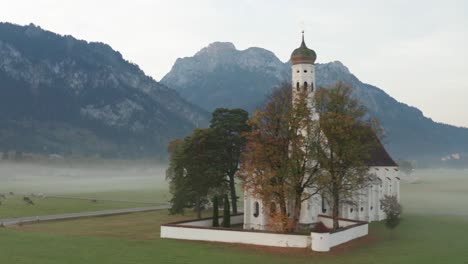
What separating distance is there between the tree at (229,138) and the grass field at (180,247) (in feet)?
39.8

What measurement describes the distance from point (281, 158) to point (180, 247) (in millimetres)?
14114

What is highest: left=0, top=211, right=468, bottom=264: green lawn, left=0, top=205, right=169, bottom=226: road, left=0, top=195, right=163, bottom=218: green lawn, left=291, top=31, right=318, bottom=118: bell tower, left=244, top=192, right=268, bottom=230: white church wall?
left=291, top=31, right=318, bottom=118: bell tower

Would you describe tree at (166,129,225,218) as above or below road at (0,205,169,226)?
above

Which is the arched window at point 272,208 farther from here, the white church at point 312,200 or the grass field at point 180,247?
the grass field at point 180,247

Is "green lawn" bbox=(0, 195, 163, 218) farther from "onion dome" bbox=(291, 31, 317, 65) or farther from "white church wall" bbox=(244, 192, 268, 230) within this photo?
"onion dome" bbox=(291, 31, 317, 65)

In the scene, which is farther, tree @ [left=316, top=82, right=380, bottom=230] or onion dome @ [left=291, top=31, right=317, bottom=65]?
onion dome @ [left=291, top=31, right=317, bottom=65]

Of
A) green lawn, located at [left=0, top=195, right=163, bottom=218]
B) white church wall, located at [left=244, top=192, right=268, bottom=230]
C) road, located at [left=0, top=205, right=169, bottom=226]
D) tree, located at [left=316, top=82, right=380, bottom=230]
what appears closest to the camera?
tree, located at [left=316, top=82, right=380, bottom=230]

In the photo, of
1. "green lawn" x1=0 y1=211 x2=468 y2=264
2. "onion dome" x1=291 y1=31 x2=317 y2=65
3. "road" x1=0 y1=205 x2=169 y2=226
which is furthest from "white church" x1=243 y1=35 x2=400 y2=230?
"road" x1=0 y1=205 x2=169 y2=226

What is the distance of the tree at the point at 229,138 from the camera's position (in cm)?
6906

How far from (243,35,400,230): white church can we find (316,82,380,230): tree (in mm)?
3268

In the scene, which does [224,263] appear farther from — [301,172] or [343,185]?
[343,185]

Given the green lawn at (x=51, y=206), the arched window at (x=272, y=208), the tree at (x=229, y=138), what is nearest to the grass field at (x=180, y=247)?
the arched window at (x=272, y=208)

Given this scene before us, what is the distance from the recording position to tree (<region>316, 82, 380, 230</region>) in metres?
56.5

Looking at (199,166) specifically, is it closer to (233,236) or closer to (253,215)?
(253,215)
